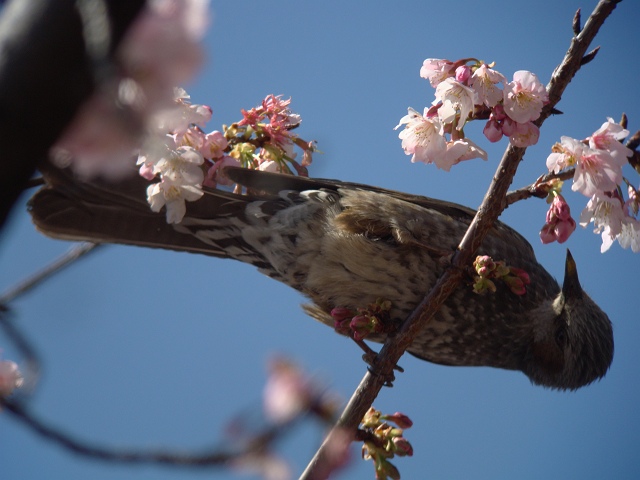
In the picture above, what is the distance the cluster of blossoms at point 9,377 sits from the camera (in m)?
1.85

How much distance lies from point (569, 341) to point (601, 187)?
1366mm

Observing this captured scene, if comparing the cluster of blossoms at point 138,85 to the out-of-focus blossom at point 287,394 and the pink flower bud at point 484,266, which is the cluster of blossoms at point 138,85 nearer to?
the out-of-focus blossom at point 287,394

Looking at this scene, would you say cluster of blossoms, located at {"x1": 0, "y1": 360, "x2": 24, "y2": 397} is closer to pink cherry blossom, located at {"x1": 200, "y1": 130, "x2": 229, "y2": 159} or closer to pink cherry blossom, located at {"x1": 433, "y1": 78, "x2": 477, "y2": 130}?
pink cherry blossom, located at {"x1": 200, "y1": 130, "x2": 229, "y2": 159}

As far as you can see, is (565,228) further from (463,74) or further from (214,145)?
(214,145)

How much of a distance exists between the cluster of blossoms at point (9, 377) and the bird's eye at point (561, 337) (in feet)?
8.18

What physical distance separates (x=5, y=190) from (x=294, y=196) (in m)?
2.54

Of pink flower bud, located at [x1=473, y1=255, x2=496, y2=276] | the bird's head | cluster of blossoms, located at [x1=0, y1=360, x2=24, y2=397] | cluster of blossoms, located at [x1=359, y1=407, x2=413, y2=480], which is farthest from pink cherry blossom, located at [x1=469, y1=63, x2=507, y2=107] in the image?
cluster of blossoms, located at [x1=0, y1=360, x2=24, y2=397]

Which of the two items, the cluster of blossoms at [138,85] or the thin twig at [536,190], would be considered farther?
the thin twig at [536,190]

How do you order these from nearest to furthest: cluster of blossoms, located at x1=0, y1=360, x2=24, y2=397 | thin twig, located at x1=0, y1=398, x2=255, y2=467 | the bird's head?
thin twig, located at x1=0, y1=398, x2=255, y2=467
cluster of blossoms, located at x1=0, y1=360, x2=24, y2=397
the bird's head

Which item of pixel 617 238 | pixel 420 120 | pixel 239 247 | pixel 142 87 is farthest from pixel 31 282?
pixel 617 238

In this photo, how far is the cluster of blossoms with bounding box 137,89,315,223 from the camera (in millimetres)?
2385

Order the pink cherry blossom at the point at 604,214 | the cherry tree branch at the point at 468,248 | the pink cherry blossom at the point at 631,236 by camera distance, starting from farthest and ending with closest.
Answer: the pink cherry blossom at the point at 631,236 < the pink cherry blossom at the point at 604,214 < the cherry tree branch at the point at 468,248

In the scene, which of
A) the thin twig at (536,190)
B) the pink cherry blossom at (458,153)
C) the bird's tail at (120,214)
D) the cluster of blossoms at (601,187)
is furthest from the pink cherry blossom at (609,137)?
the bird's tail at (120,214)

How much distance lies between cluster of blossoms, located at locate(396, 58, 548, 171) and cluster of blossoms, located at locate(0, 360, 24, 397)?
5.21 ft
